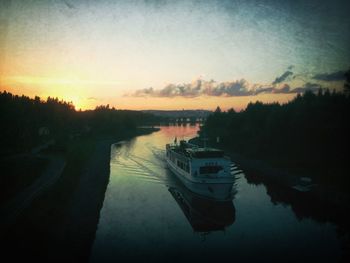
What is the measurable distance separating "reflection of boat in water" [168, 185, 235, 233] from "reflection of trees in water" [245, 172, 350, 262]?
9.32 metres

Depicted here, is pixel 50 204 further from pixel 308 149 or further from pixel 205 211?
pixel 308 149

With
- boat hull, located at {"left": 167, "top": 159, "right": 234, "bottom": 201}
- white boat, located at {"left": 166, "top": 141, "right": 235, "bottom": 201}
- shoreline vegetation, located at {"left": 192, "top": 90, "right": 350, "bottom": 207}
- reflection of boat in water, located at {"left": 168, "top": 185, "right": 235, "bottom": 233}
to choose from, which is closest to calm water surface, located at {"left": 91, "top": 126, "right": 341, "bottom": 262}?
reflection of boat in water, located at {"left": 168, "top": 185, "right": 235, "bottom": 233}

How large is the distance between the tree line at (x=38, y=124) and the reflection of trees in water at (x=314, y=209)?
5435cm

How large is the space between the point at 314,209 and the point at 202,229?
17.4m

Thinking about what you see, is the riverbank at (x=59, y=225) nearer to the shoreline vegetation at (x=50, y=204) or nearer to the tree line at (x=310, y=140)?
the shoreline vegetation at (x=50, y=204)

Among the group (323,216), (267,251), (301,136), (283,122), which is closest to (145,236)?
(267,251)

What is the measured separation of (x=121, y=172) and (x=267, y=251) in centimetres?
4340

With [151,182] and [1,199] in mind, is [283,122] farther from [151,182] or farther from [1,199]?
[1,199]

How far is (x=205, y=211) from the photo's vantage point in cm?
4028

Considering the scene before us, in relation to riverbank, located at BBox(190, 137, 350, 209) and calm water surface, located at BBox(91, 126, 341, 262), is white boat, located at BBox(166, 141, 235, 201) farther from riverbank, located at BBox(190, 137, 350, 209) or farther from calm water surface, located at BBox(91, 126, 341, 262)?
riverbank, located at BBox(190, 137, 350, 209)

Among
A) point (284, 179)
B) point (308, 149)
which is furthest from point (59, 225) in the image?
point (308, 149)

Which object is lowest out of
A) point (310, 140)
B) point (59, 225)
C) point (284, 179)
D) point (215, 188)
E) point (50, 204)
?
point (284, 179)

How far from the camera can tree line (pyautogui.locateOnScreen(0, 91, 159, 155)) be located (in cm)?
6269

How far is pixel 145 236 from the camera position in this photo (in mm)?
31047
